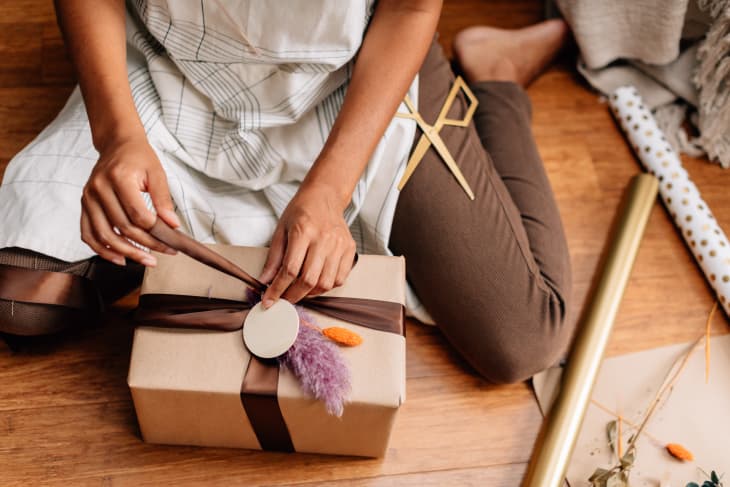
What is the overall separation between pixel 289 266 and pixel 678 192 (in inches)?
30.8

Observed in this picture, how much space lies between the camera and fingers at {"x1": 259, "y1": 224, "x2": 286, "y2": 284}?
73 cm

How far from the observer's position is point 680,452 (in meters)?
0.96

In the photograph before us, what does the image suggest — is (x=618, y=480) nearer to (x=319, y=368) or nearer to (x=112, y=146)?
(x=319, y=368)

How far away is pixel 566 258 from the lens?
102cm

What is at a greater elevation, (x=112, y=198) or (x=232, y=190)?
(x=112, y=198)

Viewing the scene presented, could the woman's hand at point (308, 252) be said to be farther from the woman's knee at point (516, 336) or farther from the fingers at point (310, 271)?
the woman's knee at point (516, 336)

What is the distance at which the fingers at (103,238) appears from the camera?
27.2 inches

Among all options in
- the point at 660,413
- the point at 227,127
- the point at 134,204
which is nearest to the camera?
the point at 134,204

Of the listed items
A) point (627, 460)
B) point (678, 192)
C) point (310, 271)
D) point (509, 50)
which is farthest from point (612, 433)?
point (509, 50)

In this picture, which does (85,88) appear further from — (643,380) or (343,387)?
(643,380)

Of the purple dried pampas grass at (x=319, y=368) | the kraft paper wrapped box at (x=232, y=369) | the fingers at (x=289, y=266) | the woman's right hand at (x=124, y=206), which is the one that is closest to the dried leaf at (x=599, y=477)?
the kraft paper wrapped box at (x=232, y=369)

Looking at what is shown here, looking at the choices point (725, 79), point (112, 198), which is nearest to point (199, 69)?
point (112, 198)

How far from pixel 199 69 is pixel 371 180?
0.26 meters

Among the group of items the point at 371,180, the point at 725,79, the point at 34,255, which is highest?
the point at 725,79
